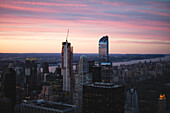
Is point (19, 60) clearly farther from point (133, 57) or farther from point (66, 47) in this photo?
point (133, 57)

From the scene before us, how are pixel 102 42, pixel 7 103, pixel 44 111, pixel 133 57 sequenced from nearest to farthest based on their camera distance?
pixel 7 103 < pixel 44 111 < pixel 102 42 < pixel 133 57

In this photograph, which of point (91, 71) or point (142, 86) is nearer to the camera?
point (91, 71)

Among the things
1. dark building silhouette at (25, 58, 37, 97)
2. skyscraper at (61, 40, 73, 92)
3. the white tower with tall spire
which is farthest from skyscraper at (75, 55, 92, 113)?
dark building silhouette at (25, 58, 37, 97)

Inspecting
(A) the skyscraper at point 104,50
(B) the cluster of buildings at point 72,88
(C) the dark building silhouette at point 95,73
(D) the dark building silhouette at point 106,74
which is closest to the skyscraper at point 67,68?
(B) the cluster of buildings at point 72,88

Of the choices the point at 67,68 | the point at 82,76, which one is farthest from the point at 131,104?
the point at 67,68

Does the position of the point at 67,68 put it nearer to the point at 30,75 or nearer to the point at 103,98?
the point at 30,75

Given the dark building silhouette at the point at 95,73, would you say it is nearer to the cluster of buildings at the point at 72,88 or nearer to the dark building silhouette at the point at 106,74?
the cluster of buildings at the point at 72,88

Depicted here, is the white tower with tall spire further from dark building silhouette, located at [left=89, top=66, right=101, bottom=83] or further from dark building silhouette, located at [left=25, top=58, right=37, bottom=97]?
dark building silhouette, located at [left=89, top=66, right=101, bottom=83]

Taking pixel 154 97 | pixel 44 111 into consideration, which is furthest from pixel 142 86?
pixel 44 111
